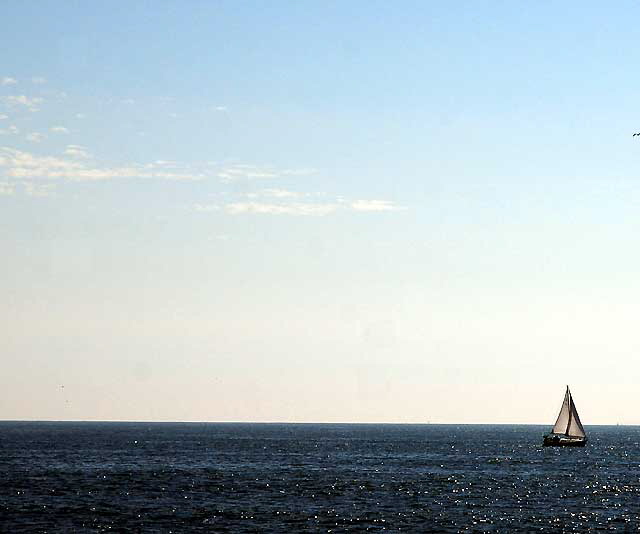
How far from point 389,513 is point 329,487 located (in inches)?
920

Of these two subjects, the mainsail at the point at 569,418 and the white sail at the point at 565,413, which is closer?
the white sail at the point at 565,413

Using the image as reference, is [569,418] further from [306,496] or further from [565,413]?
[306,496]

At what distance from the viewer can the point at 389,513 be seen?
3214 inches

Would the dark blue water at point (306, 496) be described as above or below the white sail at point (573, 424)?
below

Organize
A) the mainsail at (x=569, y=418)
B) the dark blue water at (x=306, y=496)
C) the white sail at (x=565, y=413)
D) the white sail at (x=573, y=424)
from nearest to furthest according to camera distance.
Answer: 1. the dark blue water at (x=306, y=496)
2. the white sail at (x=565, y=413)
3. the mainsail at (x=569, y=418)
4. the white sail at (x=573, y=424)

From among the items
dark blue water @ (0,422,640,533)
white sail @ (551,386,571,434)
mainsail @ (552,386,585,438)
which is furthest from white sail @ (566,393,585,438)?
dark blue water @ (0,422,640,533)

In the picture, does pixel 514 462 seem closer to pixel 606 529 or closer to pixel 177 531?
pixel 606 529

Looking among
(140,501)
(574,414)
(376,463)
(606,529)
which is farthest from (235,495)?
(574,414)

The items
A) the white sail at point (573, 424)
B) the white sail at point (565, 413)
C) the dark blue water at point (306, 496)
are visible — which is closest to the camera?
the dark blue water at point (306, 496)

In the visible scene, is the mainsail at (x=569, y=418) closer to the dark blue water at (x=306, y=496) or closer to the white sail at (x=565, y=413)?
the white sail at (x=565, y=413)

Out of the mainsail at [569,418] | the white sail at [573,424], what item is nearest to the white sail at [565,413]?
the mainsail at [569,418]

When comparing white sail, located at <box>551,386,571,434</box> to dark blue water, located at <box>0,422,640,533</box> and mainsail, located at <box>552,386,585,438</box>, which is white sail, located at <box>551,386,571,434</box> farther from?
dark blue water, located at <box>0,422,640,533</box>

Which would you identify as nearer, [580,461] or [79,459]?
A: [79,459]

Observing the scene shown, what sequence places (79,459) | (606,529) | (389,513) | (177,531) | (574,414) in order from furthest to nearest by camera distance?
(574,414) → (79,459) → (389,513) → (606,529) → (177,531)
